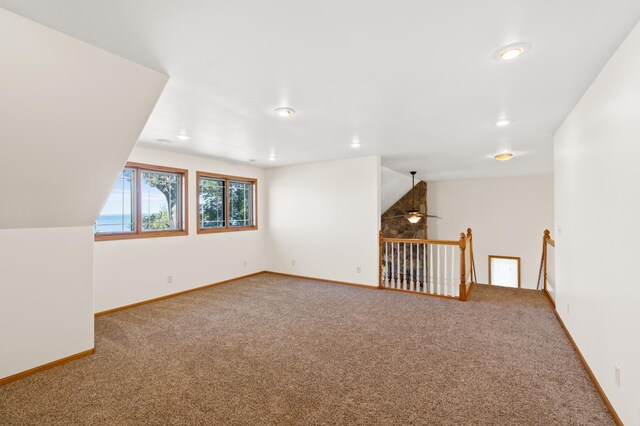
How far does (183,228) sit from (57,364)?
8.78 feet

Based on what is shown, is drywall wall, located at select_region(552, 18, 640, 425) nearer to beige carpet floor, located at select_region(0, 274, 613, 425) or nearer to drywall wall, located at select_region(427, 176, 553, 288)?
beige carpet floor, located at select_region(0, 274, 613, 425)

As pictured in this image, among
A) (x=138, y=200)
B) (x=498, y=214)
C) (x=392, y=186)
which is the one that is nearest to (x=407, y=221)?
(x=392, y=186)

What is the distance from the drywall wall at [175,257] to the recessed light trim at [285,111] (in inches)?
105

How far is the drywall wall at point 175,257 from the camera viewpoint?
416 centimetres

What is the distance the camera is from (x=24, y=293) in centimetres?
255

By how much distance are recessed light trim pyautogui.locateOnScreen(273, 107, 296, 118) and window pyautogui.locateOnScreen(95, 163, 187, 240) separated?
8.53 feet

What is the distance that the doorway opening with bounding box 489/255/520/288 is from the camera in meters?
8.14

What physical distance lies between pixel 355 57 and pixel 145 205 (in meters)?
4.09

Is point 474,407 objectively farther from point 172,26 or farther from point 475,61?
point 172,26

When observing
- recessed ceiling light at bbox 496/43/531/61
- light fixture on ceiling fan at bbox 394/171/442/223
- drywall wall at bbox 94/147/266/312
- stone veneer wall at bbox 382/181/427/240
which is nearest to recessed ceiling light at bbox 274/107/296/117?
recessed ceiling light at bbox 496/43/531/61

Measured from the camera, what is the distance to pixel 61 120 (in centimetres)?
206

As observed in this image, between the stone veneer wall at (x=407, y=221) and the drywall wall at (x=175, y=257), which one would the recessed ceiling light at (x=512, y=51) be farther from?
the stone veneer wall at (x=407, y=221)

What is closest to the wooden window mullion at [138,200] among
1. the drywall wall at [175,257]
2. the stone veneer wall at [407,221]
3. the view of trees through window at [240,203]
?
the drywall wall at [175,257]

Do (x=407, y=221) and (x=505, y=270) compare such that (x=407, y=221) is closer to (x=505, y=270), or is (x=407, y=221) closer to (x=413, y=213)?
(x=413, y=213)
